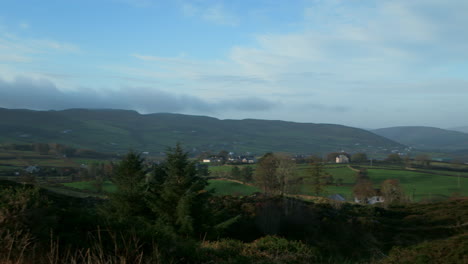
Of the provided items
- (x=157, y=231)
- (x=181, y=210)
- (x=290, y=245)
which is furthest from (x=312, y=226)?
(x=157, y=231)

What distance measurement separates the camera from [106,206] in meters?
19.8

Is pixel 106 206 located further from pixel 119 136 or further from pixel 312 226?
pixel 119 136

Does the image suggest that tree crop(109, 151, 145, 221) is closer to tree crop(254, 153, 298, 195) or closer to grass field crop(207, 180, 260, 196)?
grass field crop(207, 180, 260, 196)

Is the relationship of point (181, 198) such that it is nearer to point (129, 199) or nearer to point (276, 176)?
point (129, 199)

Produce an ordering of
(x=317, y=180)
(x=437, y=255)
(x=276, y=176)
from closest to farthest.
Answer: (x=437, y=255), (x=317, y=180), (x=276, y=176)

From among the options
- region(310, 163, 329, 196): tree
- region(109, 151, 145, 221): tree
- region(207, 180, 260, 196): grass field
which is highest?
region(109, 151, 145, 221): tree

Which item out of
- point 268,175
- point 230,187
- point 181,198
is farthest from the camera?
point 230,187

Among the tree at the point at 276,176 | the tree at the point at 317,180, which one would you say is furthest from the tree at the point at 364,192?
the tree at the point at 276,176

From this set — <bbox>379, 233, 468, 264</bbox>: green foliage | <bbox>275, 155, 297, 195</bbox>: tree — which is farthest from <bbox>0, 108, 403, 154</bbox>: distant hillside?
<bbox>379, 233, 468, 264</bbox>: green foliage

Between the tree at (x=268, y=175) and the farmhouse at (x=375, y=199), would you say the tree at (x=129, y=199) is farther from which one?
the farmhouse at (x=375, y=199)

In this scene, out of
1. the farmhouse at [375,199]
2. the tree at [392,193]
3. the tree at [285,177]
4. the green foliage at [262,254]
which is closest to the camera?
the green foliage at [262,254]

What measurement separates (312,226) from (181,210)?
13.5 meters

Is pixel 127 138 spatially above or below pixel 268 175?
above

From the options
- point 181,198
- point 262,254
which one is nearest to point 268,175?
point 181,198
